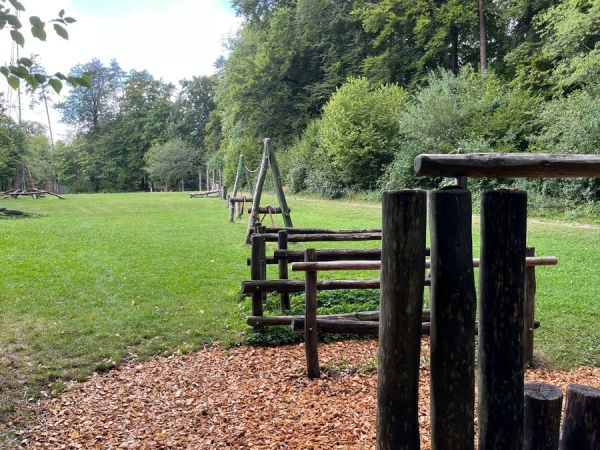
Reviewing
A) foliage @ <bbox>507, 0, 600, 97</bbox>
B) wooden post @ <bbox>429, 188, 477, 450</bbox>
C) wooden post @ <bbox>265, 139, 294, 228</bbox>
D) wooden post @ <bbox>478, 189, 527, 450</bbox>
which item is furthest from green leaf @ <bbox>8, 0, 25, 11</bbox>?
foliage @ <bbox>507, 0, 600, 97</bbox>

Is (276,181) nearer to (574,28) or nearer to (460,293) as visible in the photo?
(460,293)

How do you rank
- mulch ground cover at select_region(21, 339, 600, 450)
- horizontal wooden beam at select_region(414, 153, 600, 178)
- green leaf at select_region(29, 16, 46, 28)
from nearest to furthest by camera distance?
horizontal wooden beam at select_region(414, 153, 600, 178)
green leaf at select_region(29, 16, 46, 28)
mulch ground cover at select_region(21, 339, 600, 450)

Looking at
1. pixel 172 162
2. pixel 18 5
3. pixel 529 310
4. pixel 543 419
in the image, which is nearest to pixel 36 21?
pixel 18 5

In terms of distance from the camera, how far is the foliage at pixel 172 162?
5941cm

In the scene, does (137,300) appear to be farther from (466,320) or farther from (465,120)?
(465,120)

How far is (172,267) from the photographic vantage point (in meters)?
10.3

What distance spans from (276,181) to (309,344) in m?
8.81

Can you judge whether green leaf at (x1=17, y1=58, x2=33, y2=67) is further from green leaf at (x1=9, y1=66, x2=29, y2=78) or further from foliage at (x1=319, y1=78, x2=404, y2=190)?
foliage at (x1=319, y1=78, x2=404, y2=190)

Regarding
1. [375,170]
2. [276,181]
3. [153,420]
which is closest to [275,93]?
[375,170]

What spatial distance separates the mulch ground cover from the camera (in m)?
3.61

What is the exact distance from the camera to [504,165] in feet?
7.18

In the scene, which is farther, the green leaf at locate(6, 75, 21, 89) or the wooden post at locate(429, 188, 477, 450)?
the green leaf at locate(6, 75, 21, 89)

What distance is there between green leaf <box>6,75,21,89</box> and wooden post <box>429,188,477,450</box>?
2379 millimetres

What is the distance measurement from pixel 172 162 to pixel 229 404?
58018 millimetres
